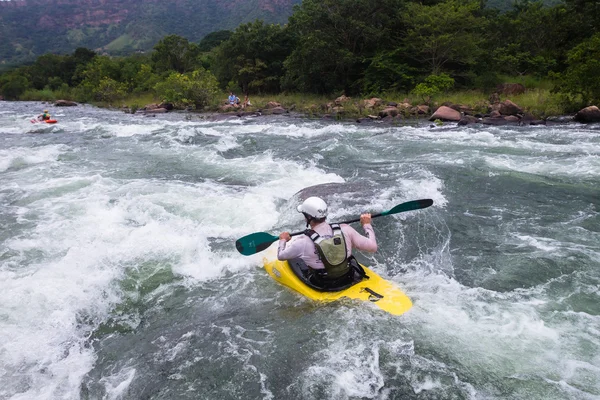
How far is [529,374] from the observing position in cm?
285

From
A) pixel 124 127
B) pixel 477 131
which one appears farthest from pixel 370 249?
pixel 124 127

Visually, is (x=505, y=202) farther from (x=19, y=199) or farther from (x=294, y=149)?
(x=19, y=199)

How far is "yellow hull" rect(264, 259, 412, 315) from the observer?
3.56 meters

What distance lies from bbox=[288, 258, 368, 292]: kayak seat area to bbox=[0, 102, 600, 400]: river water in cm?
17

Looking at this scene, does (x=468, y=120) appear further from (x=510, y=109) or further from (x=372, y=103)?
(x=372, y=103)

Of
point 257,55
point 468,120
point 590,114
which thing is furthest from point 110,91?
point 590,114

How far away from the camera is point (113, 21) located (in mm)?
141625

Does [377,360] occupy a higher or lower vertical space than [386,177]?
higher

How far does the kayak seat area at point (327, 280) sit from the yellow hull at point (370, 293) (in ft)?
0.10

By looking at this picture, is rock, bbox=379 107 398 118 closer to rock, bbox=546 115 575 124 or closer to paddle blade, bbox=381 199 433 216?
rock, bbox=546 115 575 124

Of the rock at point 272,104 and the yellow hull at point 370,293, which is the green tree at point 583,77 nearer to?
the rock at point 272,104

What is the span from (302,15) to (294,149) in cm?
1302

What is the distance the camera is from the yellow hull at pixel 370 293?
140 inches

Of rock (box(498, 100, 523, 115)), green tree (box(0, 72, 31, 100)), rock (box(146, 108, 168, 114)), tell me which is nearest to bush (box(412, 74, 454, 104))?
rock (box(498, 100, 523, 115))
